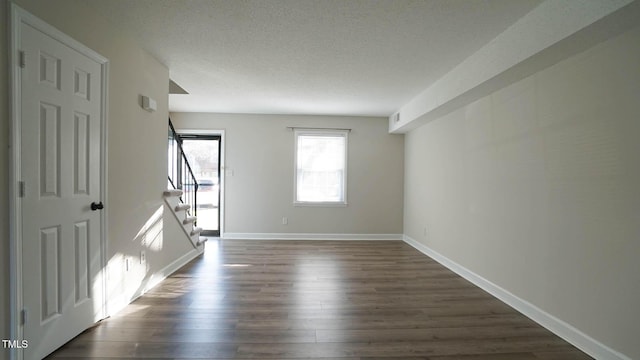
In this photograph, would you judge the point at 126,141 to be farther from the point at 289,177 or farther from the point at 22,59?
the point at 289,177

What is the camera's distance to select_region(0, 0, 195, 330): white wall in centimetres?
223

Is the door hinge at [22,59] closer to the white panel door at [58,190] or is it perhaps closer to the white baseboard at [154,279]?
the white panel door at [58,190]

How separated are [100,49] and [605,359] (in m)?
4.38

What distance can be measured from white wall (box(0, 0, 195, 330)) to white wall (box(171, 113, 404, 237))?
2384 millimetres

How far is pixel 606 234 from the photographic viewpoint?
1.95 m

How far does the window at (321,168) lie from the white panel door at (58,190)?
3.80m

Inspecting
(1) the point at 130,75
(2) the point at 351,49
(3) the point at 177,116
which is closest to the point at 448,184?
(2) the point at 351,49

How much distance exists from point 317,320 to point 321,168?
3728mm

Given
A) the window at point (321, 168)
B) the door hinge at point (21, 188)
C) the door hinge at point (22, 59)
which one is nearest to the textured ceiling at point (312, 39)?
the door hinge at point (22, 59)

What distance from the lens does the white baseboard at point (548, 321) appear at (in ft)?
6.39

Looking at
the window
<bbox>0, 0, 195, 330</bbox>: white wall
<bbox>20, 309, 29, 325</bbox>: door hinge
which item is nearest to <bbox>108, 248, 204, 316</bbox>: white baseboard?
<bbox>0, 0, 195, 330</bbox>: white wall

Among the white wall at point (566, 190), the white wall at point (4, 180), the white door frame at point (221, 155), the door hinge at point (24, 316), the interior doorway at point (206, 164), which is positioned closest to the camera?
the white wall at point (4, 180)

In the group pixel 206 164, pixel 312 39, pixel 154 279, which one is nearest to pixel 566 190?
pixel 312 39

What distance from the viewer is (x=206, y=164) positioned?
5.82 meters
